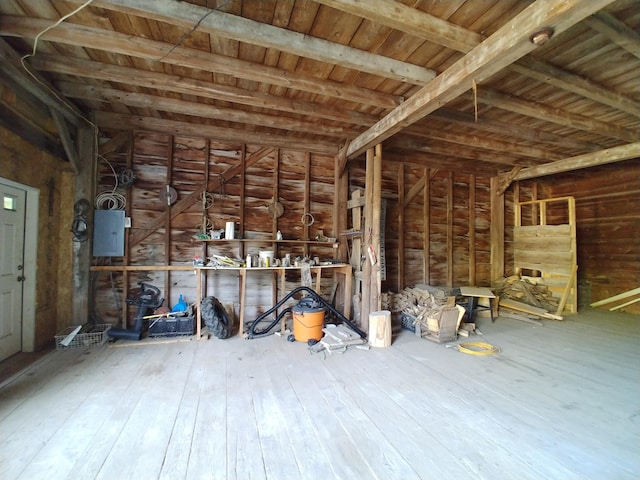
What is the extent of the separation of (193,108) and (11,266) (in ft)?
8.63

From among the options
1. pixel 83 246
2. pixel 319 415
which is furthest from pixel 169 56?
pixel 319 415

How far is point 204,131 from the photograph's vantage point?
4.15 m

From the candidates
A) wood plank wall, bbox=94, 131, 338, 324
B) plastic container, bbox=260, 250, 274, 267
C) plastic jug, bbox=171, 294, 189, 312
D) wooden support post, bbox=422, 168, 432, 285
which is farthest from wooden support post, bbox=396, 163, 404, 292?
plastic jug, bbox=171, 294, 189, 312

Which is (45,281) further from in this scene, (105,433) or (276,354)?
(276,354)

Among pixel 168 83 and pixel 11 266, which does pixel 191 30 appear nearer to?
pixel 168 83

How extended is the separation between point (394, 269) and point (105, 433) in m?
4.59

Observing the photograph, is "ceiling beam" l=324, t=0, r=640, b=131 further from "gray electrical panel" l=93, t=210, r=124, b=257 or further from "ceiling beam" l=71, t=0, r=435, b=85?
"gray electrical panel" l=93, t=210, r=124, b=257

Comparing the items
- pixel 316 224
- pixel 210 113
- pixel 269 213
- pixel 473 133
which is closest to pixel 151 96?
pixel 210 113

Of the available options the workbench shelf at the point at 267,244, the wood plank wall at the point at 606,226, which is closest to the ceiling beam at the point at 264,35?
the workbench shelf at the point at 267,244

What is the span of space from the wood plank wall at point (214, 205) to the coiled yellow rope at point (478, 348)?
7.57 ft

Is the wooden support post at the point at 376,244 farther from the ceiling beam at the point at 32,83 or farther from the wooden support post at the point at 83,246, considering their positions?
the ceiling beam at the point at 32,83

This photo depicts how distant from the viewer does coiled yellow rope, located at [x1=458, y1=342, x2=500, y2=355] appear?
3352mm

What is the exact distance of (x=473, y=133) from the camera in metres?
4.47

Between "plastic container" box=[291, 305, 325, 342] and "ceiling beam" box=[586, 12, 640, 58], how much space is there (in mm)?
3682
